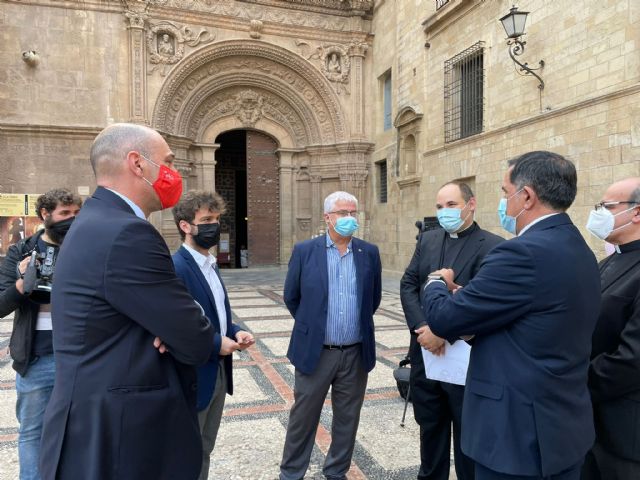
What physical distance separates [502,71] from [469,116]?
1.41m

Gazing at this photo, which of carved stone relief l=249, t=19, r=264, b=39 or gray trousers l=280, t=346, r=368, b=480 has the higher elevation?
carved stone relief l=249, t=19, r=264, b=39

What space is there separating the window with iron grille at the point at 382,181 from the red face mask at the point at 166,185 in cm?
1295

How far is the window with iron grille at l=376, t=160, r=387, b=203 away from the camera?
47.5 ft

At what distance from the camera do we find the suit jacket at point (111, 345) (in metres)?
1.39

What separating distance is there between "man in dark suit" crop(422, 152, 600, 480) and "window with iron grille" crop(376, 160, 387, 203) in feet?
41.9

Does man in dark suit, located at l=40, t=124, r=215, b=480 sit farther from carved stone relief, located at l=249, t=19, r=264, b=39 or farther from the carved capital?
the carved capital

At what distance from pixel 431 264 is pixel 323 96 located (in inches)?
501

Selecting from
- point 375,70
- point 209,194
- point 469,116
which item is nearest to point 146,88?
point 375,70

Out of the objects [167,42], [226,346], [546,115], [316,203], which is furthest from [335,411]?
[167,42]

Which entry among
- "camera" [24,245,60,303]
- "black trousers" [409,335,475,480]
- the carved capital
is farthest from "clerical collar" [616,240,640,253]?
the carved capital

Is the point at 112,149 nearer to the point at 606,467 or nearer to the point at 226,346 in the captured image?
the point at 226,346

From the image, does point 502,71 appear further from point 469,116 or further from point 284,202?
point 284,202

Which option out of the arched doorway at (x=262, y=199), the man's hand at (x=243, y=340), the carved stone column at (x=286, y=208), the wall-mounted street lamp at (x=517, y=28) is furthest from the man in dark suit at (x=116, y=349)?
the arched doorway at (x=262, y=199)

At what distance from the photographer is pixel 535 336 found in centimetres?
162
